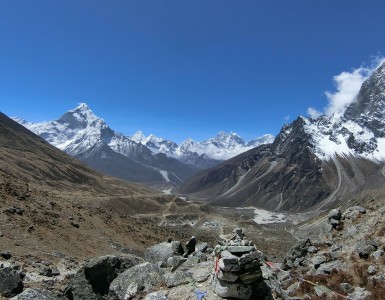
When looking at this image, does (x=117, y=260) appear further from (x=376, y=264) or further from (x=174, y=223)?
(x=174, y=223)

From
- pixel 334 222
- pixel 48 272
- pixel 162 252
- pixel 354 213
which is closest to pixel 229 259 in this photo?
pixel 48 272

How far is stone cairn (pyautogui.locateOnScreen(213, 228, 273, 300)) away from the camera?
55.4 ft

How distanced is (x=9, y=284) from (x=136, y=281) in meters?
6.39

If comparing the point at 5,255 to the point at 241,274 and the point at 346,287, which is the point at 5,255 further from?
the point at 346,287

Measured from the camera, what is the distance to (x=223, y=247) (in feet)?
59.8

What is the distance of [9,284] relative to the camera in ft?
63.1

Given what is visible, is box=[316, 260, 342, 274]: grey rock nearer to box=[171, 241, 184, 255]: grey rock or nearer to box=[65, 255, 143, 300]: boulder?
box=[171, 241, 184, 255]: grey rock

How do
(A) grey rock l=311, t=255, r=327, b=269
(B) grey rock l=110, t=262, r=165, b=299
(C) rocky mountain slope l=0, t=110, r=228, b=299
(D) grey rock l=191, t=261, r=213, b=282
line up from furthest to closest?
(A) grey rock l=311, t=255, r=327, b=269, (C) rocky mountain slope l=0, t=110, r=228, b=299, (B) grey rock l=110, t=262, r=165, b=299, (D) grey rock l=191, t=261, r=213, b=282

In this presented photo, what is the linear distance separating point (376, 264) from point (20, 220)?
103ft

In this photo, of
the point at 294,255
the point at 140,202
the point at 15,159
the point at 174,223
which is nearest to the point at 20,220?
the point at 294,255

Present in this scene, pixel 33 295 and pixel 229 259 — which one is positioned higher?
pixel 229 259

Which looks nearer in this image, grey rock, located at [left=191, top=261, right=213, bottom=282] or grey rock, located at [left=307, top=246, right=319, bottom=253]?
grey rock, located at [left=191, top=261, right=213, bottom=282]

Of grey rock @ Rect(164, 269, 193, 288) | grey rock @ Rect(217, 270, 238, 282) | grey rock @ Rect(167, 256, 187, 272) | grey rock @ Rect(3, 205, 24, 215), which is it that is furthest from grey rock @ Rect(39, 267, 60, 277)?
grey rock @ Rect(217, 270, 238, 282)

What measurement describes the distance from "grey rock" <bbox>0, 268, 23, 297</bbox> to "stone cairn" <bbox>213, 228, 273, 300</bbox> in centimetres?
963
